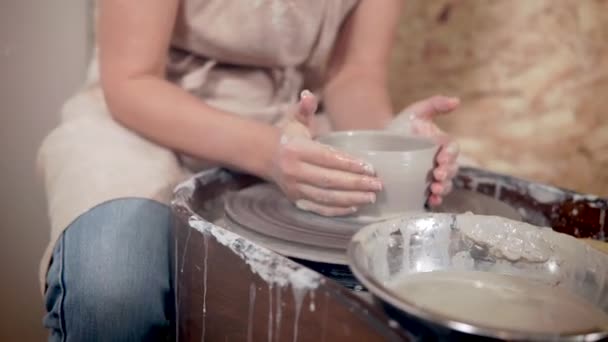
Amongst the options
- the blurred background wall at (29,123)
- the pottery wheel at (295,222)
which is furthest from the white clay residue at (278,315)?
the blurred background wall at (29,123)

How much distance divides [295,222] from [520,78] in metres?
0.99

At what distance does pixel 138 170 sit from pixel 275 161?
220 mm

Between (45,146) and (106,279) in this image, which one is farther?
(45,146)

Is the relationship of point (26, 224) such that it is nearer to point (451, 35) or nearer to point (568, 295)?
point (451, 35)

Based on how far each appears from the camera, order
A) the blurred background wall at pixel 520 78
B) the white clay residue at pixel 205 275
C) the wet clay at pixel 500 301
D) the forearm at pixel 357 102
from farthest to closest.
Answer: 1. the blurred background wall at pixel 520 78
2. the forearm at pixel 357 102
3. the white clay residue at pixel 205 275
4. the wet clay at pixel 500 301

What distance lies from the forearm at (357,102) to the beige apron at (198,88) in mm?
60

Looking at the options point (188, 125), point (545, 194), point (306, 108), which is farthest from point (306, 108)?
point (545, 194)

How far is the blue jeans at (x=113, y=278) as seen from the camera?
2.81ft

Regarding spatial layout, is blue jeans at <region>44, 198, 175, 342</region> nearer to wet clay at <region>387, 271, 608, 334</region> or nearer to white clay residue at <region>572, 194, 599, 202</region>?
wet clay at <region>387, 271, 608, 334</region>

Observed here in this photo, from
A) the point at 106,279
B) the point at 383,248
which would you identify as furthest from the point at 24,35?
the point at 383,248

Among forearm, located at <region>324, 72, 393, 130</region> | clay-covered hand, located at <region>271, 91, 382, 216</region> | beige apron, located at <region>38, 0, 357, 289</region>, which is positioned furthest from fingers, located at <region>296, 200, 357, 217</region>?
forearm, located at <region>324, 72, 393, 130</region>

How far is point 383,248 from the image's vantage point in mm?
717

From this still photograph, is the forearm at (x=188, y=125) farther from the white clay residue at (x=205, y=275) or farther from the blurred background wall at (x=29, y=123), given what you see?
the blurred background wall at (x=29, y=123)

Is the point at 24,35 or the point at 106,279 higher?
the point at 24,35
